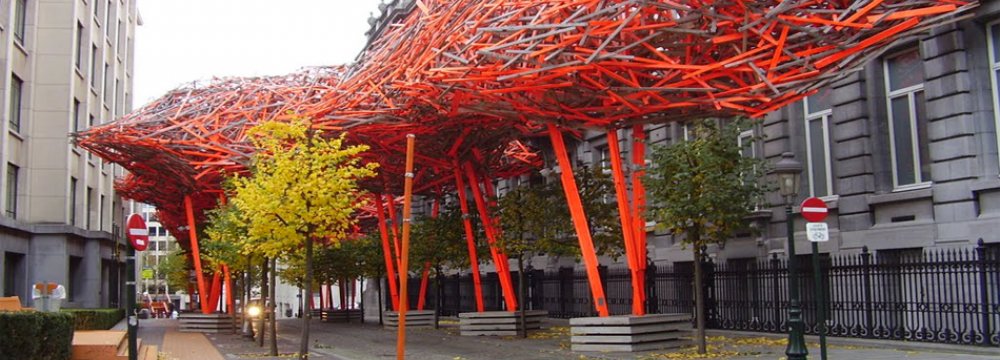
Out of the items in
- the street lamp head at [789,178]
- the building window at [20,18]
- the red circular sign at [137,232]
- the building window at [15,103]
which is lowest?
the red circular sign at [137,232]

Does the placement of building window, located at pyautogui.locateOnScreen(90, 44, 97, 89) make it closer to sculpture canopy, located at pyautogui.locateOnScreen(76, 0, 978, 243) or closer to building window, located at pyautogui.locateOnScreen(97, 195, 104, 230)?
building window, located at pyautogui.locateOnScreen(97, 195, 104, 230)

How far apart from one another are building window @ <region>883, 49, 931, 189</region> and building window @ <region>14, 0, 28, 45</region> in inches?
1188

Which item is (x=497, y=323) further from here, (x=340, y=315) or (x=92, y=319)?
(x=340, y=315)

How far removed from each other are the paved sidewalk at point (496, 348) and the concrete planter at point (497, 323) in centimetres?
46

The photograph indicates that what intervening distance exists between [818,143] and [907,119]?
297 cm

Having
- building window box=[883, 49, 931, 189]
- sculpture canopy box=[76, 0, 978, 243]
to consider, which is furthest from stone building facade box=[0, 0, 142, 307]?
building window box=[883, 49, 931, 189]

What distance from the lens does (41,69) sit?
38.9 m

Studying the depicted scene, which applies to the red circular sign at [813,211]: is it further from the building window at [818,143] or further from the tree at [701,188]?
the building window at [818,143]

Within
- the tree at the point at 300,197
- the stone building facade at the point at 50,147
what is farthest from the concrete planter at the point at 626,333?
the stone building facade at the point at 50,147

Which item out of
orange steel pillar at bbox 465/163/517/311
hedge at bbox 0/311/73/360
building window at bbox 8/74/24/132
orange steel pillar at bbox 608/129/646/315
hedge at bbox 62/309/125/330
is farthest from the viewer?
building window at bbox 8/74/24/132

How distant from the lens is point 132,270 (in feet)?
47.4

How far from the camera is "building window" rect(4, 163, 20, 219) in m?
36.8

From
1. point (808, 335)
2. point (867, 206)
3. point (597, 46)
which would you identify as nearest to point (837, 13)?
point (597, 46)

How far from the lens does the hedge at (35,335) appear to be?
43.6 ft
